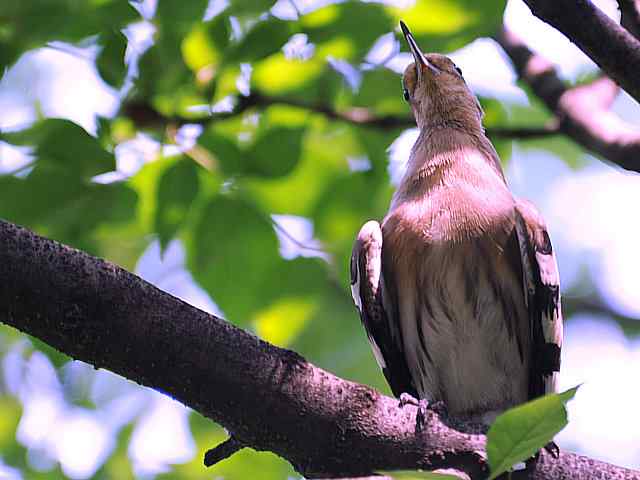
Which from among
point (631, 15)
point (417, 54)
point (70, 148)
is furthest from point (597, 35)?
point (70, 148)

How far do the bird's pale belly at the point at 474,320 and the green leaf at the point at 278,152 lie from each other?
0.78m

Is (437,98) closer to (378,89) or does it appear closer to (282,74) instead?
(378,89)

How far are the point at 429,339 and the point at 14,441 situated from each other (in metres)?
2.40

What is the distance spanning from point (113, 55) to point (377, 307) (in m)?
1.75

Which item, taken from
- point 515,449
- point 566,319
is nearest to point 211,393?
point 515,449

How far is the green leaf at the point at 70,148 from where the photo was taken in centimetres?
416

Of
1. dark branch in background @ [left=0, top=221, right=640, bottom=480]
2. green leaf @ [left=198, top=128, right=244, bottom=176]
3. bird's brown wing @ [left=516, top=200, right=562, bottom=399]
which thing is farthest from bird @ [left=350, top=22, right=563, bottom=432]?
dark branch in background @ [left=0, top=221, right=640, bottom=480]

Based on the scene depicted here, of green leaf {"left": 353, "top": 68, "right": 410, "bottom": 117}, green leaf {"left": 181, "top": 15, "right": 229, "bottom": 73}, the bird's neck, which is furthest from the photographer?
green leaf {"left": 353, "top": 68, "right": 410, "bottom": 117}

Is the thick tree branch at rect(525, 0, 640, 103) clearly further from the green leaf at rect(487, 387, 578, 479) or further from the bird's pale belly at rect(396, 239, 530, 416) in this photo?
the green leaf at rect(487, 387, 578, 479)

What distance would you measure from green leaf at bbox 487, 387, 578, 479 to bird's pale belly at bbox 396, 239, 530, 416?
229 cm

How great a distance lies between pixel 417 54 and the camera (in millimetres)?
4867

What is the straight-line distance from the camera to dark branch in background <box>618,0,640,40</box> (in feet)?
12.5

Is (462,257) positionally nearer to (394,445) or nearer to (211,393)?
(394,445)

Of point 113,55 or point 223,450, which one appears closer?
point 223,450
